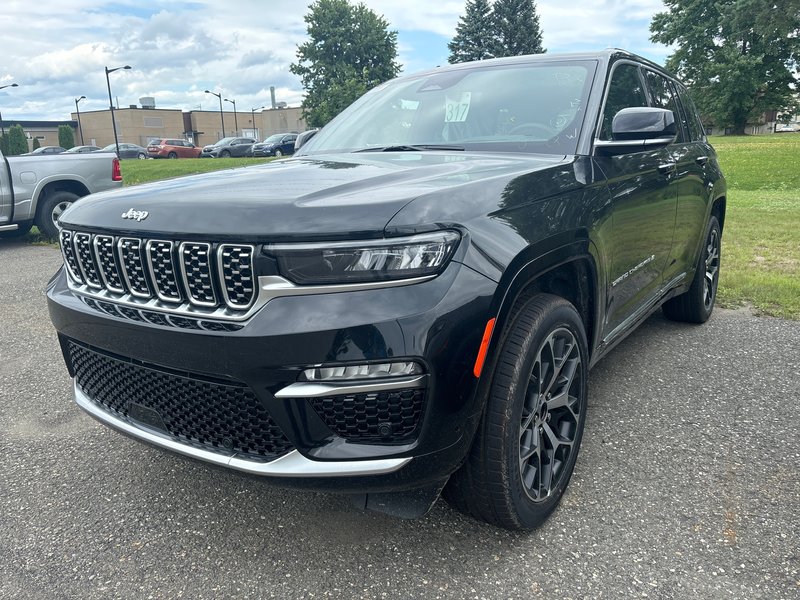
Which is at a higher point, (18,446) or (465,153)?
(465,153)

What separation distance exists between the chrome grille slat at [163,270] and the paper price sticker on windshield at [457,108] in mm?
1821

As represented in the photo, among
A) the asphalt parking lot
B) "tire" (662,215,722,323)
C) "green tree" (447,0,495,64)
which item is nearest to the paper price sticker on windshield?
the asphalt parking lot

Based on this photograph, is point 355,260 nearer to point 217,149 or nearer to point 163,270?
point 163,270

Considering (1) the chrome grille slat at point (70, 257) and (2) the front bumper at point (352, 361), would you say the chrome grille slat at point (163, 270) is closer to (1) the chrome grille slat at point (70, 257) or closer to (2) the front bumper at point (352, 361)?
(2) the front bumper at point (352, 361)

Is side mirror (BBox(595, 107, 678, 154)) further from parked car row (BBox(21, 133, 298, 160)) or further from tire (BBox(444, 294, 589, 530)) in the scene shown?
parked car row (BBox(21, 133, 298, 160))

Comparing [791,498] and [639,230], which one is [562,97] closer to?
[639,230]

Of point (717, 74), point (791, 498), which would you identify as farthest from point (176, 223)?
point (717, 74)

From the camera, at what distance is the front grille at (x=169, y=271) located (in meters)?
1.94

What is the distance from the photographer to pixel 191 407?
2.13 metres

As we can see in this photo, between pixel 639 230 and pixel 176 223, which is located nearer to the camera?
pixel 176 223

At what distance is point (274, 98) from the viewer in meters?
103

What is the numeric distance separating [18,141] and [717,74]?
52.5m

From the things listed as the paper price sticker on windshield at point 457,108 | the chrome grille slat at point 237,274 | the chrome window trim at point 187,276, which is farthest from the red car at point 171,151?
the chrome grille slat at point 237,274

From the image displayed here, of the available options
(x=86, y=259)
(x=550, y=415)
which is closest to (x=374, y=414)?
(x=550, y=415)
